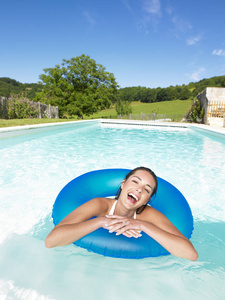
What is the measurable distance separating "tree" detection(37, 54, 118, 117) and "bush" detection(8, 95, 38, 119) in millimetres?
7632

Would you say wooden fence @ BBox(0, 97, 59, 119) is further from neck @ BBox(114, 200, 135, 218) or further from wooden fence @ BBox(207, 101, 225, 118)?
neck @ BBox(114, 200, 135, 218)

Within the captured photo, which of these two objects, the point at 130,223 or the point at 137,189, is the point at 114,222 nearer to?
the point at 130,223

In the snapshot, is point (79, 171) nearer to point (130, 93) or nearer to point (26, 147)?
point (26, 147)

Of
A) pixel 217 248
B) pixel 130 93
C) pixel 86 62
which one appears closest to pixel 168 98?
pixel 130 93

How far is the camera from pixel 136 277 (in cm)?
166

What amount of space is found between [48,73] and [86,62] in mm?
4435

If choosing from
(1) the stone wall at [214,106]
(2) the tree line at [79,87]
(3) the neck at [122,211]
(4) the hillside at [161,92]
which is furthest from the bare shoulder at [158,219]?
(4) the hillside at [161,92]

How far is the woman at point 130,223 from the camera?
4.33 ft

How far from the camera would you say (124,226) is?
1.36 metres

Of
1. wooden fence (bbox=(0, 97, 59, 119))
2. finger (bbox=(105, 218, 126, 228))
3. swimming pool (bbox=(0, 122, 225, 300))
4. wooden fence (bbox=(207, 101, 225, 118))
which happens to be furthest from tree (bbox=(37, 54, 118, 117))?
finger (bbox=(105, 218, 126, 228))

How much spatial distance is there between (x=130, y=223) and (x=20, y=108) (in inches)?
539

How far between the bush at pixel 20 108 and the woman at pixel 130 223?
1304 centimetres

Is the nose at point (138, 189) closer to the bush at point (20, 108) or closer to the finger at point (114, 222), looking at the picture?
the finger at point (114, 222)

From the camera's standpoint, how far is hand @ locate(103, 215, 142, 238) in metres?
1.34
